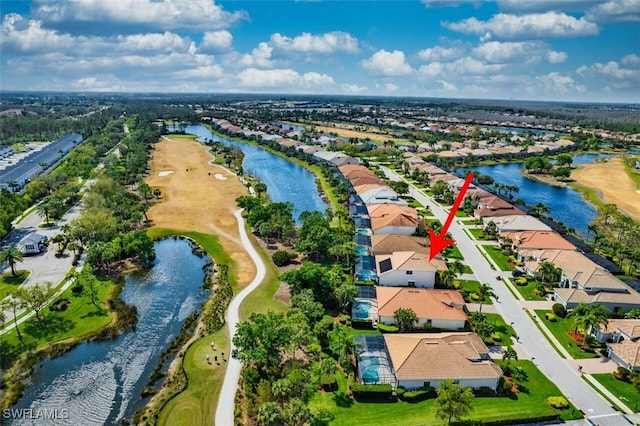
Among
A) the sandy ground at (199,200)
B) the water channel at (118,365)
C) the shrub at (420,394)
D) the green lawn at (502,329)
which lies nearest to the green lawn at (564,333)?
the green lawn at (502,329)

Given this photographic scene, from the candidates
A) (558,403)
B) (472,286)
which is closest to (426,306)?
(472,286)

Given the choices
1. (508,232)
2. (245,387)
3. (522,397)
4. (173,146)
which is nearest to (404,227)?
(508,232)

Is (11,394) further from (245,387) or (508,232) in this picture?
(508,232)

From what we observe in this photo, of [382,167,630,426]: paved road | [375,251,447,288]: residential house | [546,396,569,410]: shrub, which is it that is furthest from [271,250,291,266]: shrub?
[546,396,569,410]: shrub

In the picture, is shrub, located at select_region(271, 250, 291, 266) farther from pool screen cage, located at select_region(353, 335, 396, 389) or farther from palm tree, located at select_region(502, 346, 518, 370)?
palm tree, located at select_region(502, 346, 518, 370)

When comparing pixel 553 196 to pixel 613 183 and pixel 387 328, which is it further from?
pixel 387 328

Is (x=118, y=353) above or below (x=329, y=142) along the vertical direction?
below
